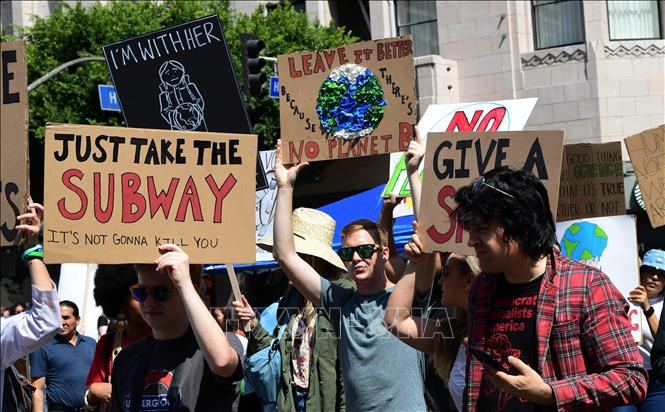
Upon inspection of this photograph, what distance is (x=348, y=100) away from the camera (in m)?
6.00

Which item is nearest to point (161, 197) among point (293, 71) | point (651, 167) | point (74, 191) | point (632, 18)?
point (74, 191)

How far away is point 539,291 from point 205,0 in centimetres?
2311

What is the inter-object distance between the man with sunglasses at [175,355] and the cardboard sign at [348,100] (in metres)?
1.65

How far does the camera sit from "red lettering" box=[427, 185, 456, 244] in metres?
4.89

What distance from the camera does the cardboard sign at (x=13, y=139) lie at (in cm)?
527

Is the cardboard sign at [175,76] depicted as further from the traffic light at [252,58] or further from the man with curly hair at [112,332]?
the traffic light at [252,58]

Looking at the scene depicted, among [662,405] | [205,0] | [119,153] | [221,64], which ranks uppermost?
[205,0]

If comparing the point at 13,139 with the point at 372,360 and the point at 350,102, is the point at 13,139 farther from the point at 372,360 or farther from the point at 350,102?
the point at 372,360

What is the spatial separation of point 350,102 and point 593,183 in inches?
109

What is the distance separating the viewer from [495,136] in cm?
511

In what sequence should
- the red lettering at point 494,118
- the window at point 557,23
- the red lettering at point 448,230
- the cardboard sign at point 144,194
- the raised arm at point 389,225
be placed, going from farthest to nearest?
the window at point 557,23
the red lettering at point 494,118
the raised arm at point 389,225
the red lettering at point 448,230
the cardboard sign at point 144,194

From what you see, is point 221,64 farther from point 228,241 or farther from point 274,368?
point 228,241

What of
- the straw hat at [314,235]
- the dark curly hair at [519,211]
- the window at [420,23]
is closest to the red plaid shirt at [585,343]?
the dark curly hair at [519,211]

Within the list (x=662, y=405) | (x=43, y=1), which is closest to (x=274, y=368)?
(x=662, y=405)
